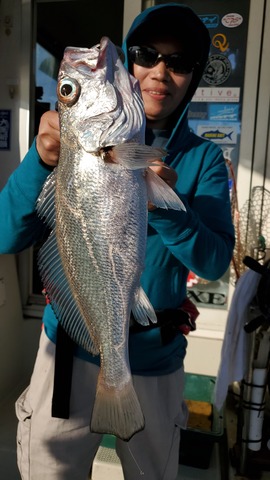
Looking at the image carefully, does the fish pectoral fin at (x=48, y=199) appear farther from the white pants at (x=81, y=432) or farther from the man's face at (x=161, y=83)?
the white pants at (x=81, y=432)

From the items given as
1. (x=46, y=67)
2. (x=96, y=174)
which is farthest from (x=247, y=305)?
(x=46, y=67)

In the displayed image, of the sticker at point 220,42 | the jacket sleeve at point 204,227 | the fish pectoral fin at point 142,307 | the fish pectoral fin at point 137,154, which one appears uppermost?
the sticker at point 220,42

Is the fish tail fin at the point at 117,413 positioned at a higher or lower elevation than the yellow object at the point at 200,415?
higher

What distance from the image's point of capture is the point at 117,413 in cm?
129

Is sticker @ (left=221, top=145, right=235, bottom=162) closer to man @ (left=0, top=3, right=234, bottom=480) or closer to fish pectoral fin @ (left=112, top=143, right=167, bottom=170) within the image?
man @ (left=0, top=3, right=234, bottom=480)

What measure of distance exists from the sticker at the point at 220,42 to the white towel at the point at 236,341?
2130mm

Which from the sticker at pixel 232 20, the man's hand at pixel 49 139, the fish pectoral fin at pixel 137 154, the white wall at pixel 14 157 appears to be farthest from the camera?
the white wall at pixel 14 157

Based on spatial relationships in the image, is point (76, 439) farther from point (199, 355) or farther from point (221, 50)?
point (221, 50)

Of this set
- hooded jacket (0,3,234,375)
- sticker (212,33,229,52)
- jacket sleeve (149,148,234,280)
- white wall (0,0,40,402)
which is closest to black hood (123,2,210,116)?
hooded jacket (0,3,234,375)

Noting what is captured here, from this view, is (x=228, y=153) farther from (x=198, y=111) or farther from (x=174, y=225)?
(x=174, y=225)

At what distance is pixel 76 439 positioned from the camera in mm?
1790

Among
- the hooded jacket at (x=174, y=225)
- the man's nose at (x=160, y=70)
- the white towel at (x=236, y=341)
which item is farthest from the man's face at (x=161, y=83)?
the white towel at (x=236, y=341)

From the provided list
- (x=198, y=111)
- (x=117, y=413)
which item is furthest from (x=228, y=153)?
(x=117, y=413)

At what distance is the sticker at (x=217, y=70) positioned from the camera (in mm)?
3498
